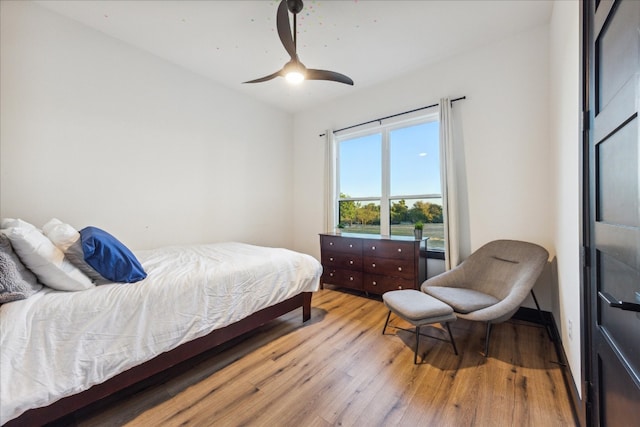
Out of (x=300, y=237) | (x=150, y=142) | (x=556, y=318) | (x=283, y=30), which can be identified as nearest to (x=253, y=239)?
(x=300, y=237)

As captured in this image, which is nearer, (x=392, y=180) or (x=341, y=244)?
(x=341, y=244)

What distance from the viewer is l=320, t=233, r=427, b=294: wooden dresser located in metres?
2.92

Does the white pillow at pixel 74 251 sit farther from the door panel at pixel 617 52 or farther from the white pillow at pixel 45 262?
the door panel at pixel 617 52

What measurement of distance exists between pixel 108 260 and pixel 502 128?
12.1 ft

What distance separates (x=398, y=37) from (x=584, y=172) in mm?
2257

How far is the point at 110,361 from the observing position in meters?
1.40

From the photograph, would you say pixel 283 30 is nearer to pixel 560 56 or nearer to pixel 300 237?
pixel 560 56

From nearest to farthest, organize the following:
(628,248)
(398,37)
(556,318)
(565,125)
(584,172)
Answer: (628,248) < (584,172) < (565,125) < (556,318) < (398,37)

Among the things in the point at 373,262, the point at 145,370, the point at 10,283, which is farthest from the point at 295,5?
the point at 145,370

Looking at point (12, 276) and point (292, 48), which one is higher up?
point (292, 48)

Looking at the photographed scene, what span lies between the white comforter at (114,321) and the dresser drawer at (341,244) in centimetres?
135

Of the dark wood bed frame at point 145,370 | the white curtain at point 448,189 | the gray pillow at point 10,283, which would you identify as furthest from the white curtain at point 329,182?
the gray pillow at point 10,283

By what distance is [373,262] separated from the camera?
3.21 m

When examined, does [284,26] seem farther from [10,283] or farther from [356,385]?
[356,385]
